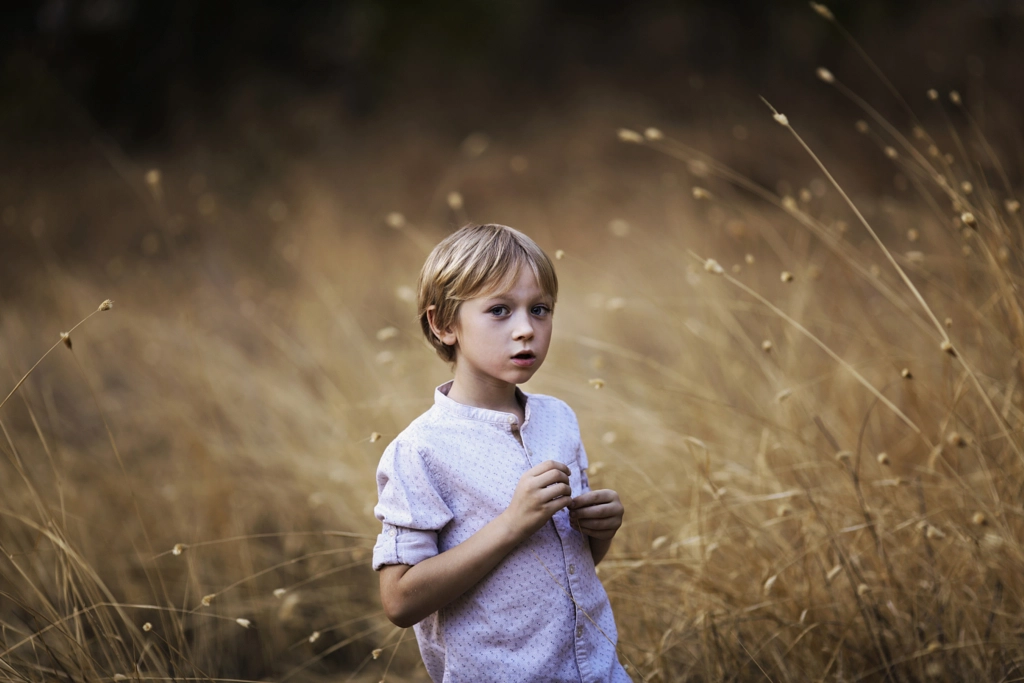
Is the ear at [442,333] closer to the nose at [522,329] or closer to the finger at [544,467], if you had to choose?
the nose at [522,329]

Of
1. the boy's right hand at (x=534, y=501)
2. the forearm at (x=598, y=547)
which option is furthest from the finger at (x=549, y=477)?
the forearm at (x=598, y=547)

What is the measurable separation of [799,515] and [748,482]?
39cm

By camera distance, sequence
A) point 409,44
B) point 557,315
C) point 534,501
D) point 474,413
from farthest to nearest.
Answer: point 409,44, point 557,315, point 474,413, point 534,501

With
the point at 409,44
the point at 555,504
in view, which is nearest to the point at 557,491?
the point at 555,504

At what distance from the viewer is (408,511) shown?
0.92m

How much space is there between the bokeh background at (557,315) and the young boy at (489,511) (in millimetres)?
238

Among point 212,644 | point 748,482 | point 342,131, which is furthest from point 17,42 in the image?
point 748,482

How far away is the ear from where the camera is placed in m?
1.02

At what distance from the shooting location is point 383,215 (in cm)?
670

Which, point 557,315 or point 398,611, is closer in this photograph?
point 398,611

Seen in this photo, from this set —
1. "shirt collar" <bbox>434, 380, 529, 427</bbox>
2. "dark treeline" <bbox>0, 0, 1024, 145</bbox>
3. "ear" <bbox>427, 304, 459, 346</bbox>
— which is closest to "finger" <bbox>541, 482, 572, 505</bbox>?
"shirt collar" <bbox>434, 380, 529, 427</bbox>

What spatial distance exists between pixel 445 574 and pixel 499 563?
94 millimetres

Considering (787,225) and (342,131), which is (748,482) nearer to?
(787,225)

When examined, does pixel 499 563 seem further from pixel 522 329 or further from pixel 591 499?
pixel 522 329
